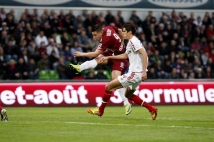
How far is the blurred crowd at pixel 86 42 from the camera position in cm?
2434

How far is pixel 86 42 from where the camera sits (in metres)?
26.0

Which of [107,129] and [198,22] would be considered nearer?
[107,129]

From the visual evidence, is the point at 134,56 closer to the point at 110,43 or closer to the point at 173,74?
the point at 110,43

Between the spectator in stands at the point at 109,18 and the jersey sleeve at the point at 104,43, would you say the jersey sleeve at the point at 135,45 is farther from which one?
the spectator in stands at the point at 109,18

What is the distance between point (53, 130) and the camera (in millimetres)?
11945

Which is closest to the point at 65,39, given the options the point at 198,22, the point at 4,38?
the point at 4,38

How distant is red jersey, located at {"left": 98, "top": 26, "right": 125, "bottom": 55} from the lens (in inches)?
632

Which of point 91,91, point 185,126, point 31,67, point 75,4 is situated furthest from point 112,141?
point 75,4

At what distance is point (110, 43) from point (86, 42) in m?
9.85

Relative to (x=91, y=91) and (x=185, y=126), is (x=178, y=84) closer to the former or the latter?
(x=91, y=91)

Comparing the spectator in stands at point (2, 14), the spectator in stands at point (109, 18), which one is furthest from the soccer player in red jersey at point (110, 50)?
the spectator in stands at point (109, 18)

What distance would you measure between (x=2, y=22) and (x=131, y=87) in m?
11.8

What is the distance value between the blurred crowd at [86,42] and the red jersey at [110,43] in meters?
7.92

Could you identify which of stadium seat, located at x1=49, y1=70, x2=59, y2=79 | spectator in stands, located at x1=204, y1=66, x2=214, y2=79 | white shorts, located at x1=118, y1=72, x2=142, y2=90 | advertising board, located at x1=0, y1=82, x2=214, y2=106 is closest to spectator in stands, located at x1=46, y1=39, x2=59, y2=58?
stadium seat, located at x1=49, y1=70, x2=59, y2=79
